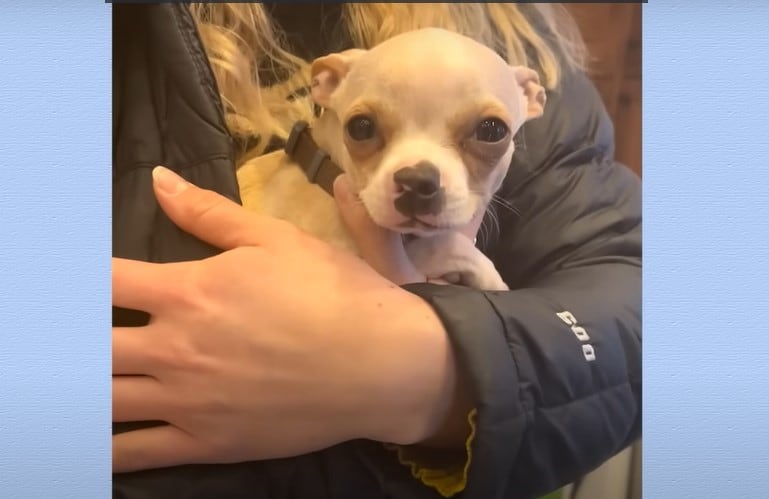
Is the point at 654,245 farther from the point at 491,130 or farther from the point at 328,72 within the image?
the point at 328,72

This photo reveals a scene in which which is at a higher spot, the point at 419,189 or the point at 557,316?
the point at 419,189

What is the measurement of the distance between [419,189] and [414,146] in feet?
0.15

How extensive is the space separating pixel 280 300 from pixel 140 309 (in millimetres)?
137

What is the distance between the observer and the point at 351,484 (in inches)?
33.1

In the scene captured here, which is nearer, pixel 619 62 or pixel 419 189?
pixel 419 189

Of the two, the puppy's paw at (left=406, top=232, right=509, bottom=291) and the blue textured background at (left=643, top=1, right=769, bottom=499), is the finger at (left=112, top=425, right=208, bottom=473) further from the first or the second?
the blue textured background at (left=643, top=1, right=769, bottom=499)

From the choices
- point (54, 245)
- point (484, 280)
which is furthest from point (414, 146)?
point (54, 245)

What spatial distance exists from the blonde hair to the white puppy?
0.02 meters

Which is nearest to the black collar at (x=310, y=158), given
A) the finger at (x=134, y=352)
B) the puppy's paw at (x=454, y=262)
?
the puppy's paw at (x=454, y=262)

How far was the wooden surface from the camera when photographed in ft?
2.87

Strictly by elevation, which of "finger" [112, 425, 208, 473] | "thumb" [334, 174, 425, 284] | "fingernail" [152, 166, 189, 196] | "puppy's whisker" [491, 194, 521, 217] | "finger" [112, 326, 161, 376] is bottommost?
"finger" [112, 425, 208, 473]

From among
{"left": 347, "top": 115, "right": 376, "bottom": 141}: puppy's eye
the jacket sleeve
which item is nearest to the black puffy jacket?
the jacket sleeve

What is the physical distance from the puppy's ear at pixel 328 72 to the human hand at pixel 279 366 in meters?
0.17

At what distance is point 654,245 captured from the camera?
2.91ft
